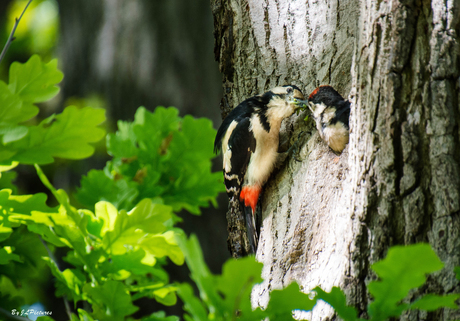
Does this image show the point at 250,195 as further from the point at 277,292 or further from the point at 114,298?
the point at 277,292

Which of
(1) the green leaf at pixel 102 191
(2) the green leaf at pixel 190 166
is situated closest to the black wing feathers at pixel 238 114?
(2) the green leaf at pixel 190 166

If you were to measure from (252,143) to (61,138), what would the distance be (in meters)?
0.89

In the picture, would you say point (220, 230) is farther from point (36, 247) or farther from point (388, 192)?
point (388, 192)

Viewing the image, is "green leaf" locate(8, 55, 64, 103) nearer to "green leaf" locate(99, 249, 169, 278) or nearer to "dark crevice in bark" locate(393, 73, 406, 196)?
"green leaf" locate(99, 249, 169, 278)

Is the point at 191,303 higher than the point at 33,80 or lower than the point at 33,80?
lower

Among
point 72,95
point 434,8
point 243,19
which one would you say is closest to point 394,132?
point 434,8

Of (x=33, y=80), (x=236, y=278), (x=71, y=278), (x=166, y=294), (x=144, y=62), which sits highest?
(x=144, y=62)

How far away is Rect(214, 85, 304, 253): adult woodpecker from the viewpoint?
1.51m

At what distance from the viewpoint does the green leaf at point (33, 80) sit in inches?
33.7

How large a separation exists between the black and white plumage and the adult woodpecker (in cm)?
13

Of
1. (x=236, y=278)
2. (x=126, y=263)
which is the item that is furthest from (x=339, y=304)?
(x=126, y=263)

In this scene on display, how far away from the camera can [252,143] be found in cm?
162

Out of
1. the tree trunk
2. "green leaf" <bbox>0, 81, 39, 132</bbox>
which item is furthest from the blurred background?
"green leaf" <bbox>0, 81, 39, 132</bbox>

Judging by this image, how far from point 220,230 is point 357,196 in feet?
6.09
